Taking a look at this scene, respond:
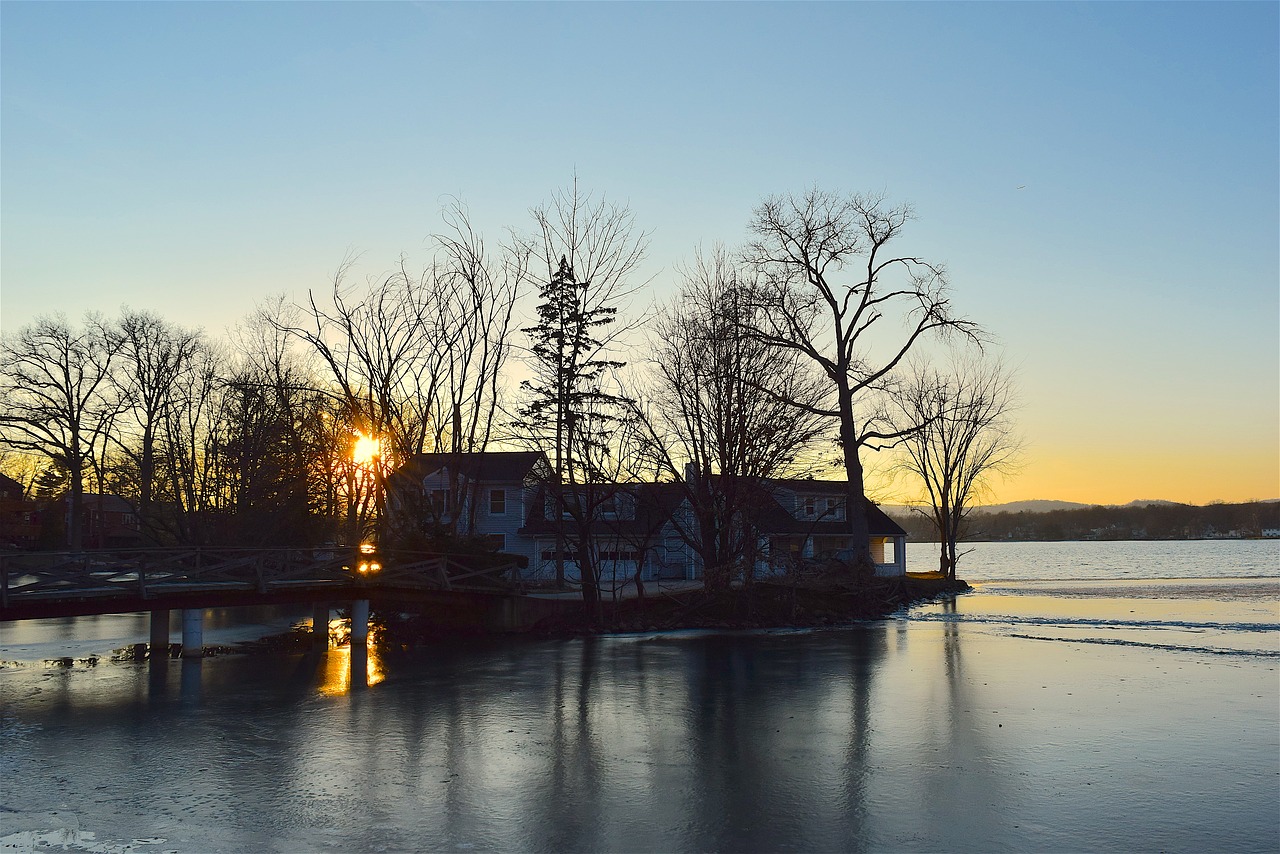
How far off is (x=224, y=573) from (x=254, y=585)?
6.36 meters

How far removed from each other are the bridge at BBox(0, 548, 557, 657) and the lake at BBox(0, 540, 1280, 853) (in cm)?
178

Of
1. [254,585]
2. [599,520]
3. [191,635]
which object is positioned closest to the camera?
[191,635]

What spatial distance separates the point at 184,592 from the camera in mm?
25172

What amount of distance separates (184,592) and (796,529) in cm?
3580

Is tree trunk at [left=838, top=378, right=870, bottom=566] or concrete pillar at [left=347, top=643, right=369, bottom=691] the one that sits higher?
tree trunk at [left=838, top=378, right=870, bottom=566]

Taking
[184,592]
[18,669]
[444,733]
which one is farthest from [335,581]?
[444,733]

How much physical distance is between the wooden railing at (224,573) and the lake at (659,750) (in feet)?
7.13

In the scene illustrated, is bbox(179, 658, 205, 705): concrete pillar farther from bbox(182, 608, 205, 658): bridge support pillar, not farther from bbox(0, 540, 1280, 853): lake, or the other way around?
bbox(182, 608, 205, 658): bridge support pillar

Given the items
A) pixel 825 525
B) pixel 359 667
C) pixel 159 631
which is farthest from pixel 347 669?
pixel 825 525

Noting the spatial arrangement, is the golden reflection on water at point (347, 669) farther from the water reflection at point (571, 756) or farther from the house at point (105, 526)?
the house at point (105, 526)

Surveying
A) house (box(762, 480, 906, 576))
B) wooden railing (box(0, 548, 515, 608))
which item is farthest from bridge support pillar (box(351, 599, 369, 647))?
house (box(762, 480, 906, 576))

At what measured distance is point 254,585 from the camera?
27.0 metres

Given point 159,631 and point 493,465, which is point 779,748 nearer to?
point 159,631

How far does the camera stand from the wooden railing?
2314cm
